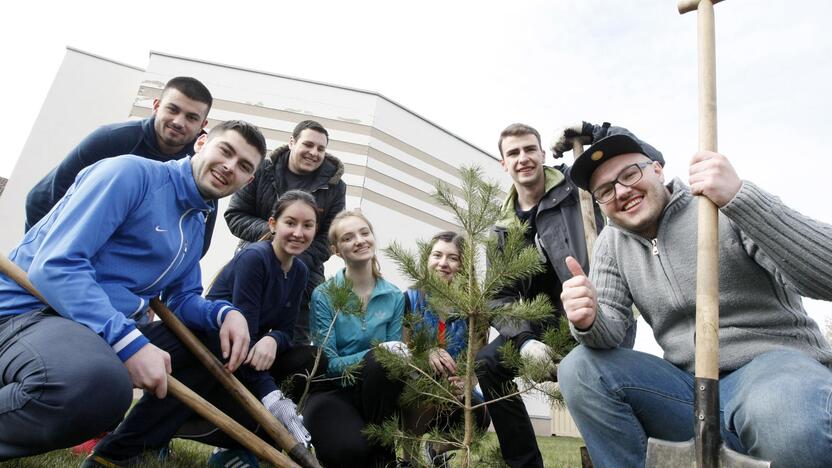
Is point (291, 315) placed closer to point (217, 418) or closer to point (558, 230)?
point (217, 418)

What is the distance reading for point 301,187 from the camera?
376 cm

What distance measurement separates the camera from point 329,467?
2.51m

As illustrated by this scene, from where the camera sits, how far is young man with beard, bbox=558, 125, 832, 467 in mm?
1483

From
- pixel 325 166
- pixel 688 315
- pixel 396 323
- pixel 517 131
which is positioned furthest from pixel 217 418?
pixel 517 131

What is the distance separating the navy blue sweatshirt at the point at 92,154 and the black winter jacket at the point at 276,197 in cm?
43

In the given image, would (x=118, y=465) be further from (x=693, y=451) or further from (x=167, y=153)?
(x=693, y=451)

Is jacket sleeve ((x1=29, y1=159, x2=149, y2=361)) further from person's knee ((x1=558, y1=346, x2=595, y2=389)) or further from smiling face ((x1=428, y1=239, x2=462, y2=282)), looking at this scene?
smiling face ((x1=428, y1=239, x2=462, y2=282))

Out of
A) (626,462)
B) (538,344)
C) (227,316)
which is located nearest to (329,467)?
(227,316)

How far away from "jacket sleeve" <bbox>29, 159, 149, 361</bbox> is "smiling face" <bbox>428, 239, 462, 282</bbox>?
1.72 m

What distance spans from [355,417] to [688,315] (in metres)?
1.61

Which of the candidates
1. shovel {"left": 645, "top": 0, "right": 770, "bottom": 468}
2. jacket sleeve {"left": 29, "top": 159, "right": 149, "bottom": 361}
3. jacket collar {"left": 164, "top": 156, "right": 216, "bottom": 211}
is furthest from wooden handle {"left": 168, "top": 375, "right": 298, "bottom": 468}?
shovel {"left": 645, "top": 0, "right": 770, "bottom": 468}

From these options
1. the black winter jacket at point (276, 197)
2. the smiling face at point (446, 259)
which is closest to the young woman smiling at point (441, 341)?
the smiling face at point (446, 259)

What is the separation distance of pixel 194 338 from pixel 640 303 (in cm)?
196

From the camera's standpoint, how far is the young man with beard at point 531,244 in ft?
8.43
